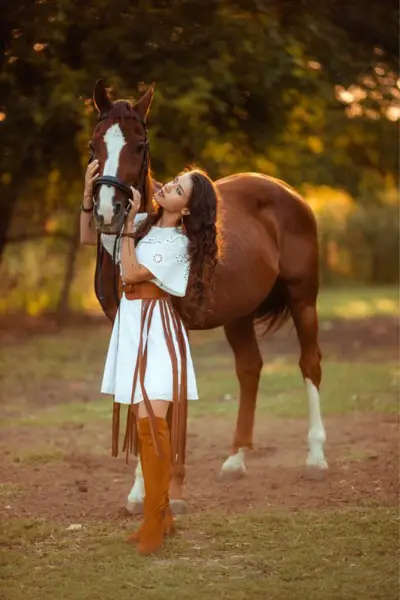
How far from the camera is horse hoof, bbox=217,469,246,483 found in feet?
21.3

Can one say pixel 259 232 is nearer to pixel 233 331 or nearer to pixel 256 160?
pixel 233 331

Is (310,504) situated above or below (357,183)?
above

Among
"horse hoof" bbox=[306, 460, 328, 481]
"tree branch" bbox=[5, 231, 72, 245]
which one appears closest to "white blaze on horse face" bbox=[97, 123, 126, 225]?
"horse hoof" bbox=[306, 460, 328, 481]

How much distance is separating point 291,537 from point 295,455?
2192 millimetres

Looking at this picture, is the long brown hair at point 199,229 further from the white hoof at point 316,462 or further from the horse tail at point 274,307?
the horse tail at point 274,307

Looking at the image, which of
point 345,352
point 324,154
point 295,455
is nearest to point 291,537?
point 295,455

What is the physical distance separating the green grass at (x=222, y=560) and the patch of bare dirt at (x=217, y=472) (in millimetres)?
355

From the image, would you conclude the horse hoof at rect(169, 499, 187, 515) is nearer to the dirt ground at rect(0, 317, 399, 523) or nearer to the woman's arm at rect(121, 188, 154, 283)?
the dirt ground at rect(0, 317, 399, 523)

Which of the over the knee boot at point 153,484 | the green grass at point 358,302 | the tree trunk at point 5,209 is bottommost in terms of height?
the green grass at point 358,302

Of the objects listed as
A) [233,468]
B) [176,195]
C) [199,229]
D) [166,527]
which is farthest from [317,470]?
[176,195]

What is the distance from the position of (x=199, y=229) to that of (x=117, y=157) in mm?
576

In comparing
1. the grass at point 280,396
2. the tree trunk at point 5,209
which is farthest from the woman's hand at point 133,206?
the tree trunk at point 5,209

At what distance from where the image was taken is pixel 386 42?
10047 millimetres

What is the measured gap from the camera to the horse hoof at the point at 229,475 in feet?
21.3
